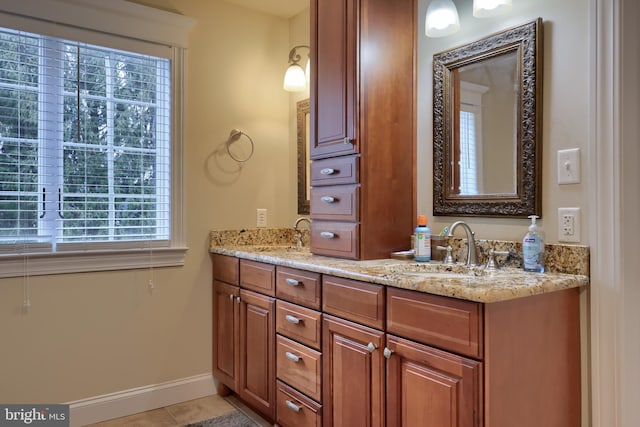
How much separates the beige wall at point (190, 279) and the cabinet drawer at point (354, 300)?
3.93 feet

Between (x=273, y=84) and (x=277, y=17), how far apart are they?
0.46 metres

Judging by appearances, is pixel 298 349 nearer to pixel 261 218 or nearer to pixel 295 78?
pixel 261 218

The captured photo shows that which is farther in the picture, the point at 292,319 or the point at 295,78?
the point at 295,78

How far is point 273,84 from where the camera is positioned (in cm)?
305

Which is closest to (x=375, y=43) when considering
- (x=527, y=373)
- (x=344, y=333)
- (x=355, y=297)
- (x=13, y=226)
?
(x=355, y=297)

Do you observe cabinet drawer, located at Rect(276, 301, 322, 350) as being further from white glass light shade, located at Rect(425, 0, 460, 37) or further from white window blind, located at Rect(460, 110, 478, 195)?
white glass light shade, located at Rect(425, 0, 460, 37)

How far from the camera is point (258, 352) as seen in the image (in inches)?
92.0

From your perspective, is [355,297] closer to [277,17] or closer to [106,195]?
[106,195]

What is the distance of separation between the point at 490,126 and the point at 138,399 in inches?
91.8

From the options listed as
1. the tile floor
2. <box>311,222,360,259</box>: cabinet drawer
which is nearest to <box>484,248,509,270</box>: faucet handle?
<box>311,222,360,259</box>: cabinet drawer

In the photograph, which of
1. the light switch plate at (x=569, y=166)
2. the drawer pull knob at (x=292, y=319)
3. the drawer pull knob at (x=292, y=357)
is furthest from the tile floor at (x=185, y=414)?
the light switch plate at (x=569, y=166)

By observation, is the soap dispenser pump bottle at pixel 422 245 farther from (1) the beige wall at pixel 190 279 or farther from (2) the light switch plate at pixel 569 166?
(1) the beige wall at pixel 190 279

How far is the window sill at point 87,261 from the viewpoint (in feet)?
7.29

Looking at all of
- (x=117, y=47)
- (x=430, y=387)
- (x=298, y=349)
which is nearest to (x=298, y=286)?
(x=298, y=349)
